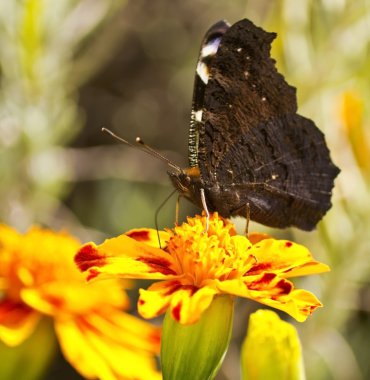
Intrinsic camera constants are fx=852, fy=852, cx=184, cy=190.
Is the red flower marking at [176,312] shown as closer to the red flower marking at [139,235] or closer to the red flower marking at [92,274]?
the red flower marking at [92,274]

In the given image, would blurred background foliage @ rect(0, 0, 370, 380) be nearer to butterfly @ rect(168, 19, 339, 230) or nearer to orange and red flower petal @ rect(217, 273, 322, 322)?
butterfly @ rect(168, 19, 339, 230)

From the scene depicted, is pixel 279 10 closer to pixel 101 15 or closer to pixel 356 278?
pixel 101 15

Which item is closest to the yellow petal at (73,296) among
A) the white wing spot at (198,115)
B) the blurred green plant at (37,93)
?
the white wing spot at (198,115)

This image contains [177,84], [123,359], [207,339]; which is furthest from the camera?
[177,84]

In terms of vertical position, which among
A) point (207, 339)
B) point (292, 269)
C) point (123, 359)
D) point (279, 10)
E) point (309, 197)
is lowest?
point (123, 359)

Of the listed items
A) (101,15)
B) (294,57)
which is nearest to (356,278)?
(294,57)

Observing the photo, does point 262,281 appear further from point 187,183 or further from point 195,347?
point 187,183

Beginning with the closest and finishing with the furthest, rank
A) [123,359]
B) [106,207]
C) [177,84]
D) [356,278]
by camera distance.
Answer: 1. [123,359]
2. [356,278]
3. [106,207]
4. [177,84]
